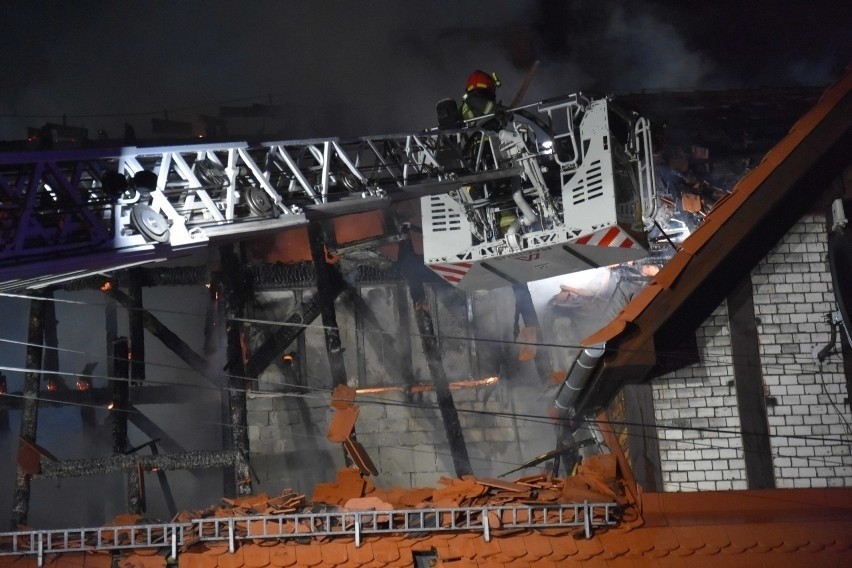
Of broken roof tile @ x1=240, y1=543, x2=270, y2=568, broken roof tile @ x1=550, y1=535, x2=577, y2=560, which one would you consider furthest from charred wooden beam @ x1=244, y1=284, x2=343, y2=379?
broken roof tile @ x1=550, y1=535, x2=577, y2=560

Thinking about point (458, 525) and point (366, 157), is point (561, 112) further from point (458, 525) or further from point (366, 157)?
point (458, 525)

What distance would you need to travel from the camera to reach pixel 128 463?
12.8 metres

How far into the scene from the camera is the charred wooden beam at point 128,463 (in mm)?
12664

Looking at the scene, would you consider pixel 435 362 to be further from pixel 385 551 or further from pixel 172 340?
pixel 385 551

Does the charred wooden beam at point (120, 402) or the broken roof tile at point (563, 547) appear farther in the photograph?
the charred wooden beam at point (120, 402)

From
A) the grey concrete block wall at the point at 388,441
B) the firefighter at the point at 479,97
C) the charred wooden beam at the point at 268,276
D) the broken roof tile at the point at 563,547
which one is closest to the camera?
the broken roof tile at the point at 563,547

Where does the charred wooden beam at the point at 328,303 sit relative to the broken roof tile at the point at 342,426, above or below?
above

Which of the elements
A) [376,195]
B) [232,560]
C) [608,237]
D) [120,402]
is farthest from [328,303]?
[232,560]

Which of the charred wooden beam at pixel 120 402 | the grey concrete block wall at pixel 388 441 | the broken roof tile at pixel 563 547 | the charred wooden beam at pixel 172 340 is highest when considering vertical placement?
the charred wooden beam at pixel 172 340

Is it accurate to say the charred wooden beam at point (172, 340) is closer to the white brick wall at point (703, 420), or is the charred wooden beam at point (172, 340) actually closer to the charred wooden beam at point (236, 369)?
the charred wooden beam at point (236, 369)

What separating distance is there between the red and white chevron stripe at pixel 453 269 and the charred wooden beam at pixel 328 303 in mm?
2400

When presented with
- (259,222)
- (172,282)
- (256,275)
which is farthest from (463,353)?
(259,222)

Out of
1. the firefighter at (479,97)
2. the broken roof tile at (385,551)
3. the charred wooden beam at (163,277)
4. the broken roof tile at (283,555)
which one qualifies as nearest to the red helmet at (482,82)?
the firefighter at (479,97)

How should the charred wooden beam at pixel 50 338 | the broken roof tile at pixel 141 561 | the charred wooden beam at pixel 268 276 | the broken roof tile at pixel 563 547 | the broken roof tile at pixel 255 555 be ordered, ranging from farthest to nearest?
the charred wooden beam at pixel 50 338, the charred wooden beam at pixel 268 276, the broken roof tile at pixel 563 547, the broken roof tile at pixel 255 555, the broken roof tile at pixel 141 561
